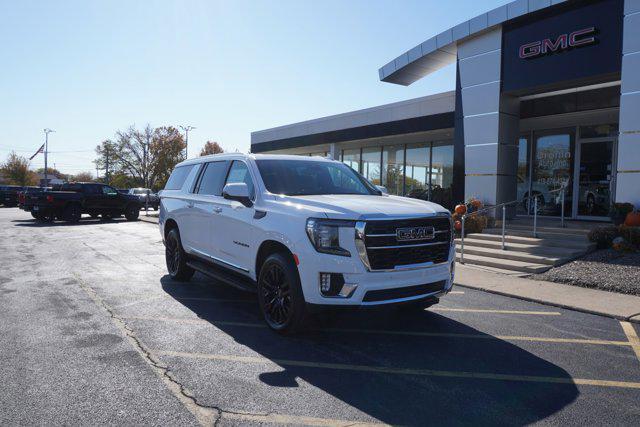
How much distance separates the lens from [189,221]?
7387mm

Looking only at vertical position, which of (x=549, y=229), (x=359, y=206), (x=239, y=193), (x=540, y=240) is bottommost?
(x=540, y=240)

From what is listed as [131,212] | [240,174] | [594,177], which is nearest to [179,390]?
[240,174]

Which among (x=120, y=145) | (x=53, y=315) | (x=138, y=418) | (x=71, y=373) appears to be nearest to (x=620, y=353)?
(x=138, y=418)

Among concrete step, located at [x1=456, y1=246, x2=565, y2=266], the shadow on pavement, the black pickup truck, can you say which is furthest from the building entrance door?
the black pickup truck

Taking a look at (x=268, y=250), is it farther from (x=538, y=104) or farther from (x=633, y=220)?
(x=538, y=104)

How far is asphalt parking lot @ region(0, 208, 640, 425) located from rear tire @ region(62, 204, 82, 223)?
16171 millimetres

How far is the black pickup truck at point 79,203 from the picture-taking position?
21.2 metres

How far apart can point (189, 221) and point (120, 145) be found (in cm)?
6511

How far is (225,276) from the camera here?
20.4 feet

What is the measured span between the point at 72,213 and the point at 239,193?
64.8 ft

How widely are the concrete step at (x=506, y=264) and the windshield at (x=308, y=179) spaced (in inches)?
175

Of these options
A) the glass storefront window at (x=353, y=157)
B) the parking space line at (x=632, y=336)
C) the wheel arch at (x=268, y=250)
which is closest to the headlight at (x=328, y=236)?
the wheel arch at (x=268, y=250)

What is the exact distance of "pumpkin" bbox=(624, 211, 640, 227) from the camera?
9.80 m

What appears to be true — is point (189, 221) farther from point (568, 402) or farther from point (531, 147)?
point (531, 147)
